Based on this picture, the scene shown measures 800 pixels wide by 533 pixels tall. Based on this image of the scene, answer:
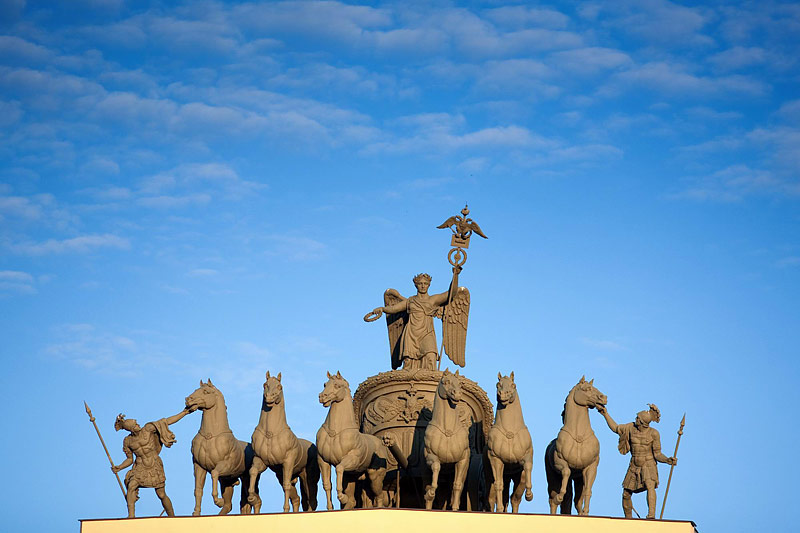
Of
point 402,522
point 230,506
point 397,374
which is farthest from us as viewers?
point 397,374

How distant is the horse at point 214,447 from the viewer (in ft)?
129

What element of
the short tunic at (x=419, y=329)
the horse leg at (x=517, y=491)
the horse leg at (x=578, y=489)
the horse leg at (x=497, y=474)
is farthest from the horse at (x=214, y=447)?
the horse leg at (x=578, y=489)

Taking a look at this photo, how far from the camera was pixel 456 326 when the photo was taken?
148ft

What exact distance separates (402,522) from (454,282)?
872 cm

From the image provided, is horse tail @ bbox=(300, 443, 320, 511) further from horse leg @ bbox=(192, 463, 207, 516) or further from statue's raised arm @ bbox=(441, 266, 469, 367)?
statue's raised arm @ bbox=(441, 266, 469, 367)

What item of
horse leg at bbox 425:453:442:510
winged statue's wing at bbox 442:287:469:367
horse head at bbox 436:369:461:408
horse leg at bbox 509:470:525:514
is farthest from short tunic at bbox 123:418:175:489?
winged statue's wing at bbox 442:287:469:367

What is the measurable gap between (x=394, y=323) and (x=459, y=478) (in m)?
7.28

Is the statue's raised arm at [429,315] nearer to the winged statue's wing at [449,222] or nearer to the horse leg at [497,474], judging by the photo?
the winged statue's wing at [449,222]

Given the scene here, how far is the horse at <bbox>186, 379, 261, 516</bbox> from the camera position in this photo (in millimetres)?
39438

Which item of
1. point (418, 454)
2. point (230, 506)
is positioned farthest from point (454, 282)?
point (230, 506)

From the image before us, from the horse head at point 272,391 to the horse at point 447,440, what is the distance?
10.3ft

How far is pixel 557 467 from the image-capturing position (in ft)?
128

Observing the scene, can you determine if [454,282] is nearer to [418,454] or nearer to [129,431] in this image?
[418,454]

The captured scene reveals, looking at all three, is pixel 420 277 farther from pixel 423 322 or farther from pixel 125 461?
pixel 125 461
